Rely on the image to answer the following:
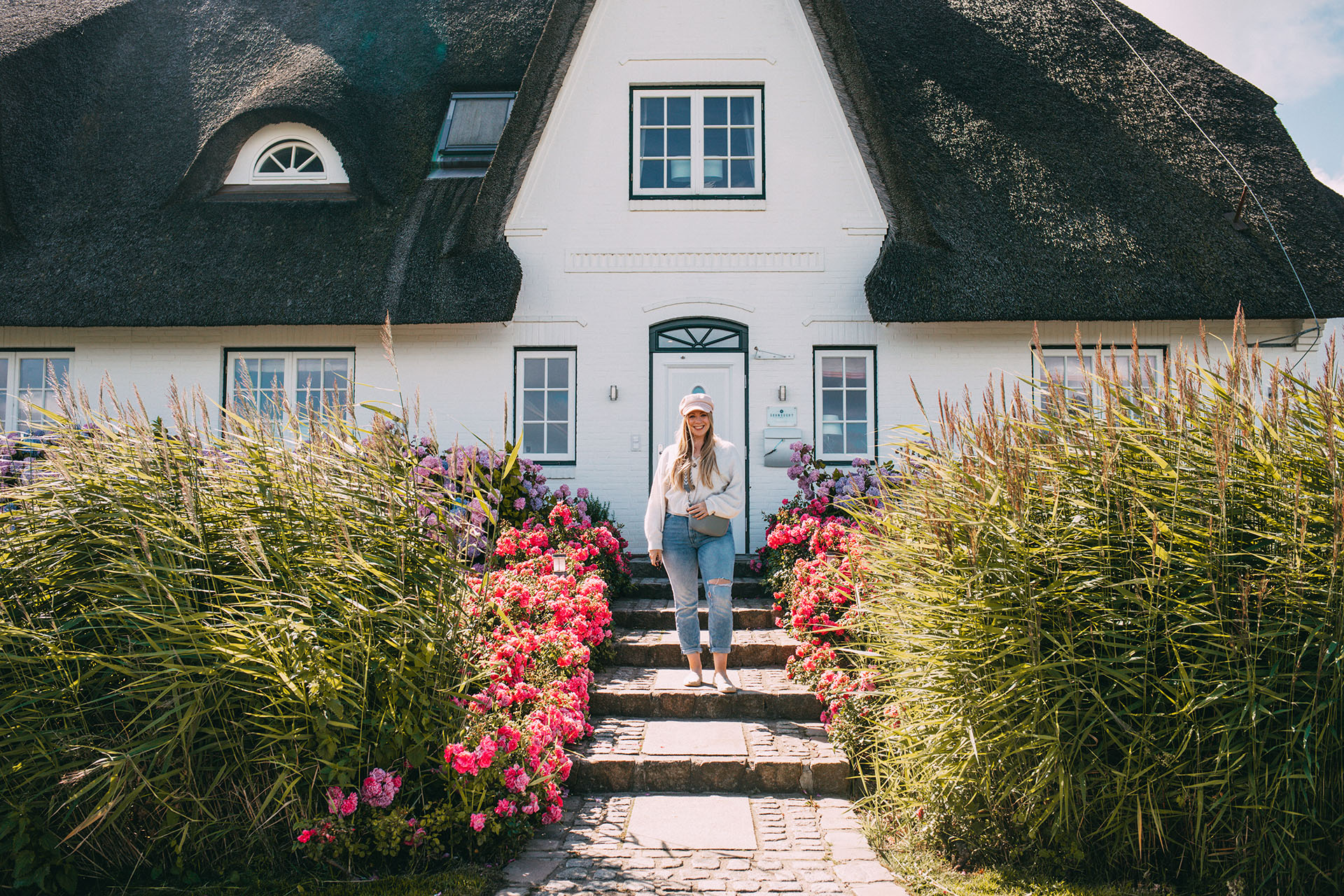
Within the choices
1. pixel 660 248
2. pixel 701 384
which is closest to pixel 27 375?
pixel 660 248

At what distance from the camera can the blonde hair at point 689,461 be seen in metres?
4.77

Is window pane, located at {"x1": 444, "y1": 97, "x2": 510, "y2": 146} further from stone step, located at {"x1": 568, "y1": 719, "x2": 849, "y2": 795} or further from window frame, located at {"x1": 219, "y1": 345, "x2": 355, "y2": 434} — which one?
stone step, located at {"x1": 568, "y1": 719, "x2": 849, "y2": 795}

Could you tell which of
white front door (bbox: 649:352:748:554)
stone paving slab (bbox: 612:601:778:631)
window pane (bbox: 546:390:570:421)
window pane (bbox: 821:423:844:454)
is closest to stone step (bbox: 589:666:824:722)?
stone paving slab (bbox: 612:601:778:631)

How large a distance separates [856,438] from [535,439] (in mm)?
3280

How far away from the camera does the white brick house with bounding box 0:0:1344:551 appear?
8.06 metres

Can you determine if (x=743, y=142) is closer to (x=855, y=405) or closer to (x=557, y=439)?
(x=855, y=405)

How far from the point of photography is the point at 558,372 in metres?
8.60

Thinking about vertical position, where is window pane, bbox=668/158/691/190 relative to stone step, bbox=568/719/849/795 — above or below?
above

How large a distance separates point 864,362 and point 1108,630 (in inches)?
229

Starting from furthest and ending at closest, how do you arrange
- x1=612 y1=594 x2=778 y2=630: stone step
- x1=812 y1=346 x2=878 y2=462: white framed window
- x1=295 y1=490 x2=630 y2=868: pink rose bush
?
x1=812 y1=346 x2=878 y2=462: white framed window < x1=612 y1=594 x2=778 y2=630: stone step < x1=295 y1=490 x2=630 y2=868: pink rose bush

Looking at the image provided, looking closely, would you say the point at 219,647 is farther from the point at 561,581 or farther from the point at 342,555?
the point at 561,581

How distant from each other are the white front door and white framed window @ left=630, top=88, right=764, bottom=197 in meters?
1.75

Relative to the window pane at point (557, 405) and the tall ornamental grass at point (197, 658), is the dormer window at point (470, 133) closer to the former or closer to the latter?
the window pane at point (557, 405)

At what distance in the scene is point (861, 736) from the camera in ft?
13.3
